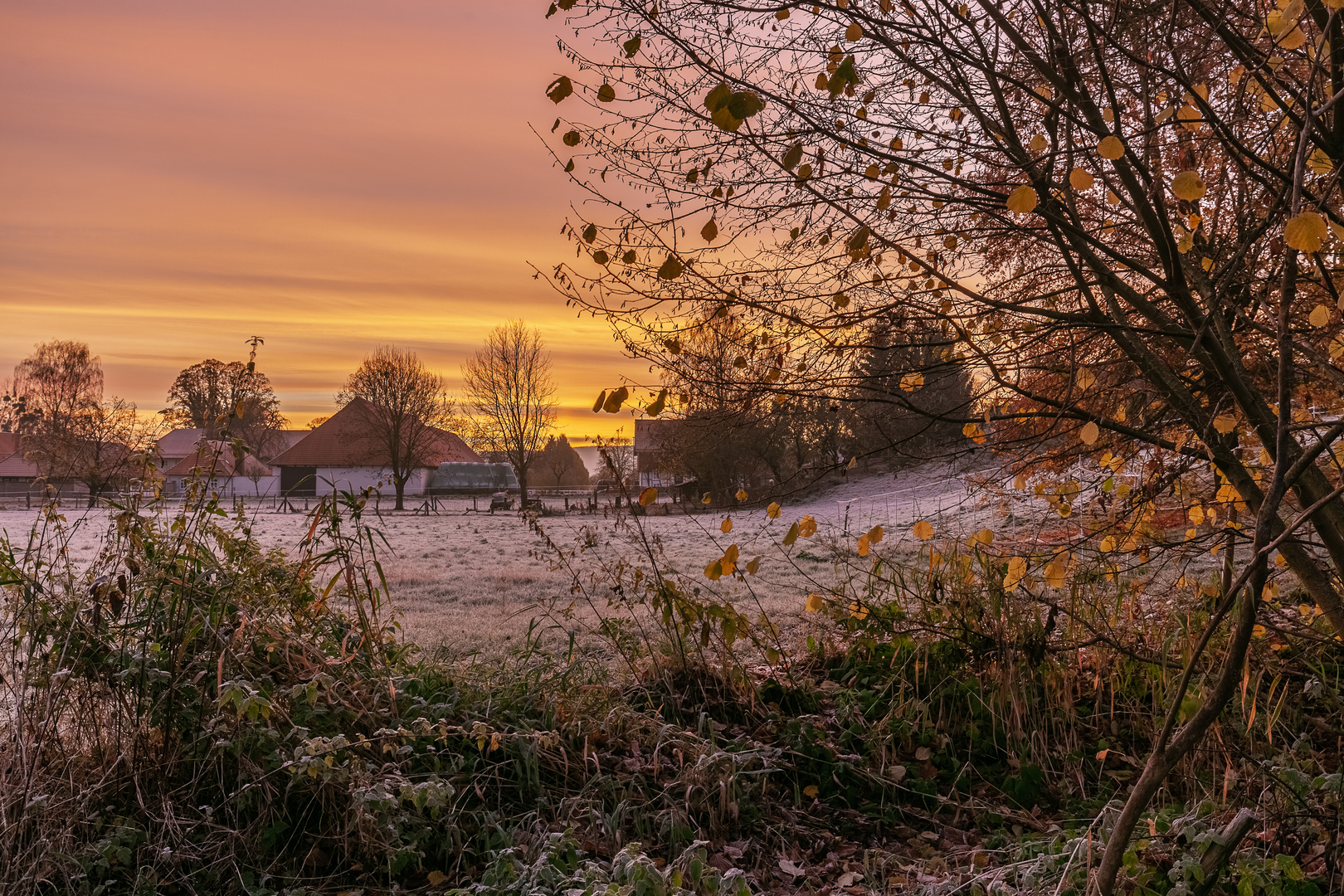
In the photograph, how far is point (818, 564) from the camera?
10883 millimetres

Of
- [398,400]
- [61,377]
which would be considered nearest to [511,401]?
[398,400]

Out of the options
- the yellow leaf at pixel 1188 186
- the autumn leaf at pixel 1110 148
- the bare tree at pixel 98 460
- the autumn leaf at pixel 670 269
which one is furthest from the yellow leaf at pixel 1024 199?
the bare tree at pixel 98 460

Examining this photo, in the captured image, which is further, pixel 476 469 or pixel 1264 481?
pixel 476 469

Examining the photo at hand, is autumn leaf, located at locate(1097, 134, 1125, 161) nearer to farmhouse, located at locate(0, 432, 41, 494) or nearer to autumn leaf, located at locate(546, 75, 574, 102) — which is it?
autumn leaf, located at locate(546, 75, 574, 102)

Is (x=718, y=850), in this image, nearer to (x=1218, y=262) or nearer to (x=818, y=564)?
(x=1218, y=262)

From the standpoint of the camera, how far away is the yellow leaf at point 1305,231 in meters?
1.62

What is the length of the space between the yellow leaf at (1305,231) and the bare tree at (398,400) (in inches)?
1345

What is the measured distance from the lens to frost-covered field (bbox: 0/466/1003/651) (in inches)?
186

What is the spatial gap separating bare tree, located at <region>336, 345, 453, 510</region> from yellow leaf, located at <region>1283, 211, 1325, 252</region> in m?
34.2

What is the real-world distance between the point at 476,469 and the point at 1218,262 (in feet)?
161

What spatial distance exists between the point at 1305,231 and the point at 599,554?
627cm

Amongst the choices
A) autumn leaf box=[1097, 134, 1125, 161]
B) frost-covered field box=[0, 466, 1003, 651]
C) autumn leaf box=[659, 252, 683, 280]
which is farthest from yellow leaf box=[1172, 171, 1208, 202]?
frost-covered field box=[0, 466, 1003, 651]

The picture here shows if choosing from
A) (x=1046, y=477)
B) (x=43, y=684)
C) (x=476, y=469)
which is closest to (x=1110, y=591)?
(x=1046, y=477)

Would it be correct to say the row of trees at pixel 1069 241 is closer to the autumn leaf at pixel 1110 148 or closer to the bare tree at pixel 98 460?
the autumn leaf at pixel 1110 148
